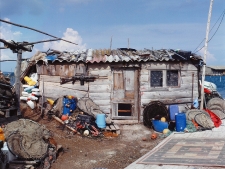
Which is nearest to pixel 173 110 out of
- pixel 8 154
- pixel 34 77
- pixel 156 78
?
pixel 156 78

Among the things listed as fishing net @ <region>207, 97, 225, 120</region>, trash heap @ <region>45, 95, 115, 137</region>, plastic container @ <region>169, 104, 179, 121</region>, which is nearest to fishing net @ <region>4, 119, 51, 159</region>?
trash heap @ <region>45, 95, 115, 137</region>

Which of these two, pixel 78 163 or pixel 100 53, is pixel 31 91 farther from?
pixel 78 163

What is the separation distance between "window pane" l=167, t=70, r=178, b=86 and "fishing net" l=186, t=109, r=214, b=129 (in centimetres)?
181

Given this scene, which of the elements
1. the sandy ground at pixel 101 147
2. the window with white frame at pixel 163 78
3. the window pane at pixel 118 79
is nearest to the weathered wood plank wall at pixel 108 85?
the window with white frame at pixel 163 78

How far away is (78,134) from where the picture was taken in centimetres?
1355

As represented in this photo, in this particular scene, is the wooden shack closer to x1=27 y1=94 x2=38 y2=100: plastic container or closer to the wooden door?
the wooden door

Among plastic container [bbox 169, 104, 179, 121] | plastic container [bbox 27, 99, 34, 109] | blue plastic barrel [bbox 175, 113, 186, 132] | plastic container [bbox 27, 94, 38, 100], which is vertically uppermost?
plastic container [bbox 27, 94, 38, 100]

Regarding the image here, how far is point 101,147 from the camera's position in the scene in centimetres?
1241

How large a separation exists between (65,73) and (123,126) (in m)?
4.06

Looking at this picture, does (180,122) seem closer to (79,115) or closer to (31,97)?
(79,115)

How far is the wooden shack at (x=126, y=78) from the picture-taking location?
15273mm

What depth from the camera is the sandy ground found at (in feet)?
34.7

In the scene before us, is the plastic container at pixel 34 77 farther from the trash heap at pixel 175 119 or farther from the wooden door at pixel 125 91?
the trash heap at pixel 175 119

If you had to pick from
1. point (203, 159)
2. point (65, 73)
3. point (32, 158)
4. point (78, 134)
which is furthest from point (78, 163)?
point (65, 73)
